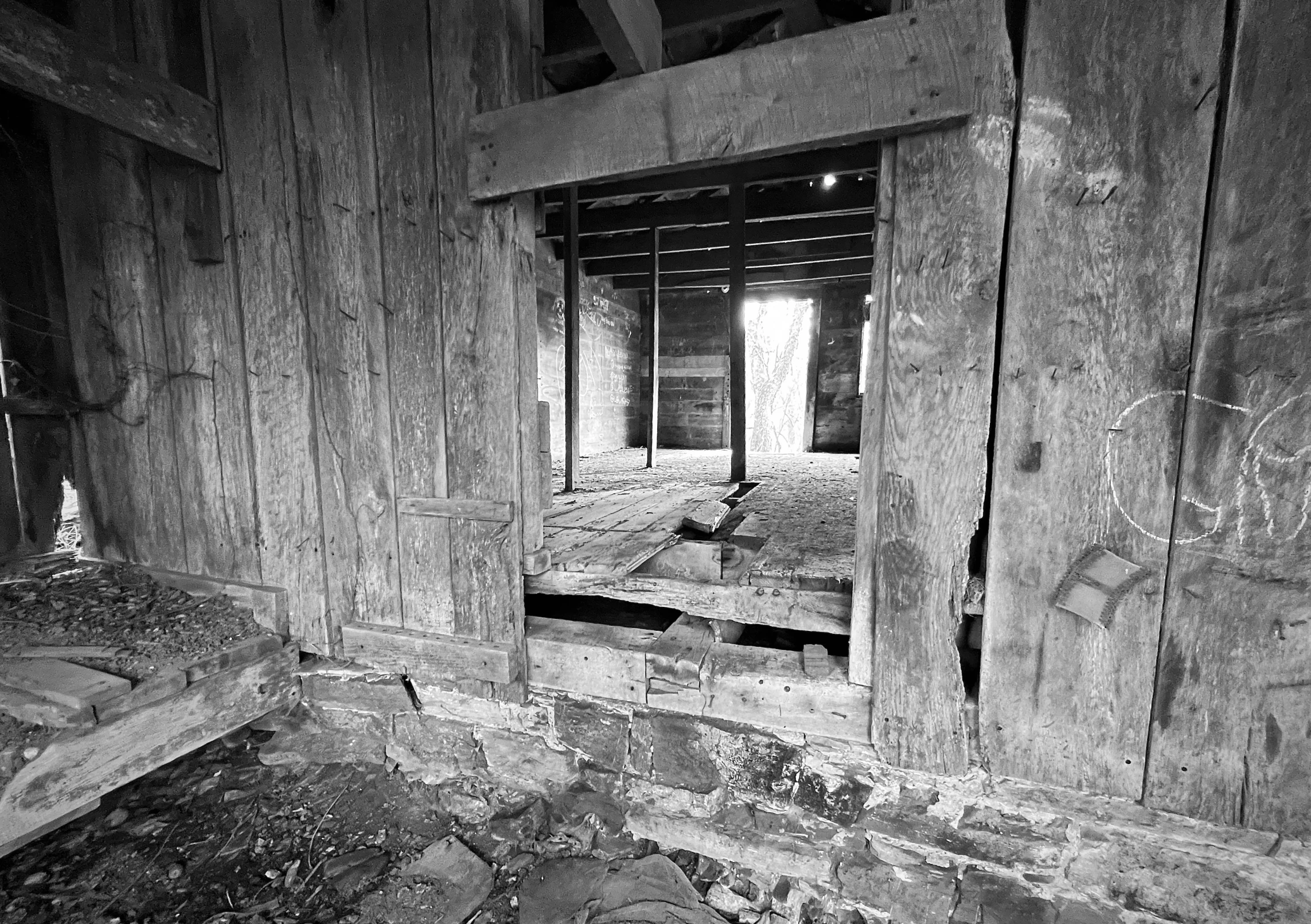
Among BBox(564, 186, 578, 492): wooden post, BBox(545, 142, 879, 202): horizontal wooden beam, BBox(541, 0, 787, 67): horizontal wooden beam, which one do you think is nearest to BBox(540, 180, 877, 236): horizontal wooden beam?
BBox(545, 142, 879, 202): horizontal wooden beam

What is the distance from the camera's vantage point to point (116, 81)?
5.38 feet

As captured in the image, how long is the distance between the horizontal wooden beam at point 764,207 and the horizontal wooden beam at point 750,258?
21.5 inches

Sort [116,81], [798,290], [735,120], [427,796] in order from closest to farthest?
[735,120] < [116,81] < [427,796] < [798,290]

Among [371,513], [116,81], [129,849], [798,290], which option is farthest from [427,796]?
[798,290]

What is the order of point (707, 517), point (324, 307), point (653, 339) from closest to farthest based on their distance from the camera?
point (324, 307) → point (707, 517) → point (653, 339)

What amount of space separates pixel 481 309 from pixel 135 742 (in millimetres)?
1780

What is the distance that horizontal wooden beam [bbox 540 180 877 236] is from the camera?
4.88m

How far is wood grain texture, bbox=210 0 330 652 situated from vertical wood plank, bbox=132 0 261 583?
0.08 meters

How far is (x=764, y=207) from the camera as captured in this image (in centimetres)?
518

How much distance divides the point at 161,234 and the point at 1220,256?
337 centimetres

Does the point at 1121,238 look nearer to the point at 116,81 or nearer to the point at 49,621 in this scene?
the point at 116,81

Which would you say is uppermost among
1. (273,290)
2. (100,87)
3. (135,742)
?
(100,87)

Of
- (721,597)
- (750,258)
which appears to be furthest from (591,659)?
(750,258)

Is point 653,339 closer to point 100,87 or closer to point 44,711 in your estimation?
point 100,87
